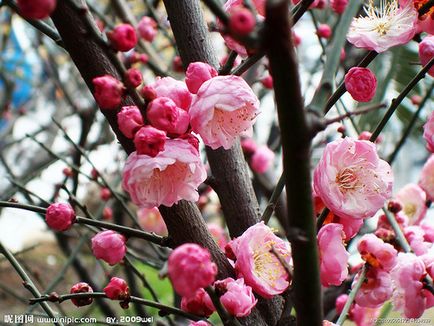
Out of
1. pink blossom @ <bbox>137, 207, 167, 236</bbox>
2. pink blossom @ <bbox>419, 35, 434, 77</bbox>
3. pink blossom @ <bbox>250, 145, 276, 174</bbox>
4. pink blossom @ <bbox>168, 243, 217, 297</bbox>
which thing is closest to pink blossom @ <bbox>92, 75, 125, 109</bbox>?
pink blossom @ <bbox>168, 243, 217, 297</bbox>

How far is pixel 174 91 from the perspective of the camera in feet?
1.85

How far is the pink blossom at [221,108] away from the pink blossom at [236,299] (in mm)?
145

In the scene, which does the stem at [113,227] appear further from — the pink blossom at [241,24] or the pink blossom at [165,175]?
the pink blossom at [241,24]

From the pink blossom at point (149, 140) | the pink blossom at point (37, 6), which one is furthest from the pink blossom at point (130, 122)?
the pink blossom at point (37, 6)

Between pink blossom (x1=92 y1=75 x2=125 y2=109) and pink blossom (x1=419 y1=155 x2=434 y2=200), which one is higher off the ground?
pink blossom (x1=92 y1=75 x2=125 y2=109)

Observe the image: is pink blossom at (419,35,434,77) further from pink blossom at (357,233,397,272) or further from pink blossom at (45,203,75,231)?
pink blossom at (45,203,75,231)

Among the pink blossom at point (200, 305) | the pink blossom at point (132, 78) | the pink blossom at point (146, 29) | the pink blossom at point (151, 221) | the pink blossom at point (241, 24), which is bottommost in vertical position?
the pink blossom at point (151, 221)

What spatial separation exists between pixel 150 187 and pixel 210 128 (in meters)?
0.08

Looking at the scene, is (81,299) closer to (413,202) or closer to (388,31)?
(388,31)

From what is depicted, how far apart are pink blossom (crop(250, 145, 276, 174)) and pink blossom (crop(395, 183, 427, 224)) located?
418mm

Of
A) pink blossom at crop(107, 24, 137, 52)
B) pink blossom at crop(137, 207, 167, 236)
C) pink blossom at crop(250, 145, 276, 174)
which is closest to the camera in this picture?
pink blossom at crop(107, 24, 137, 52)

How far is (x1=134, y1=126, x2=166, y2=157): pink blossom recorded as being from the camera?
0.49m

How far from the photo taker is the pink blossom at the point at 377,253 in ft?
2.02

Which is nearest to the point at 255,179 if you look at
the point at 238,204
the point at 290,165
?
the point at 238,204
